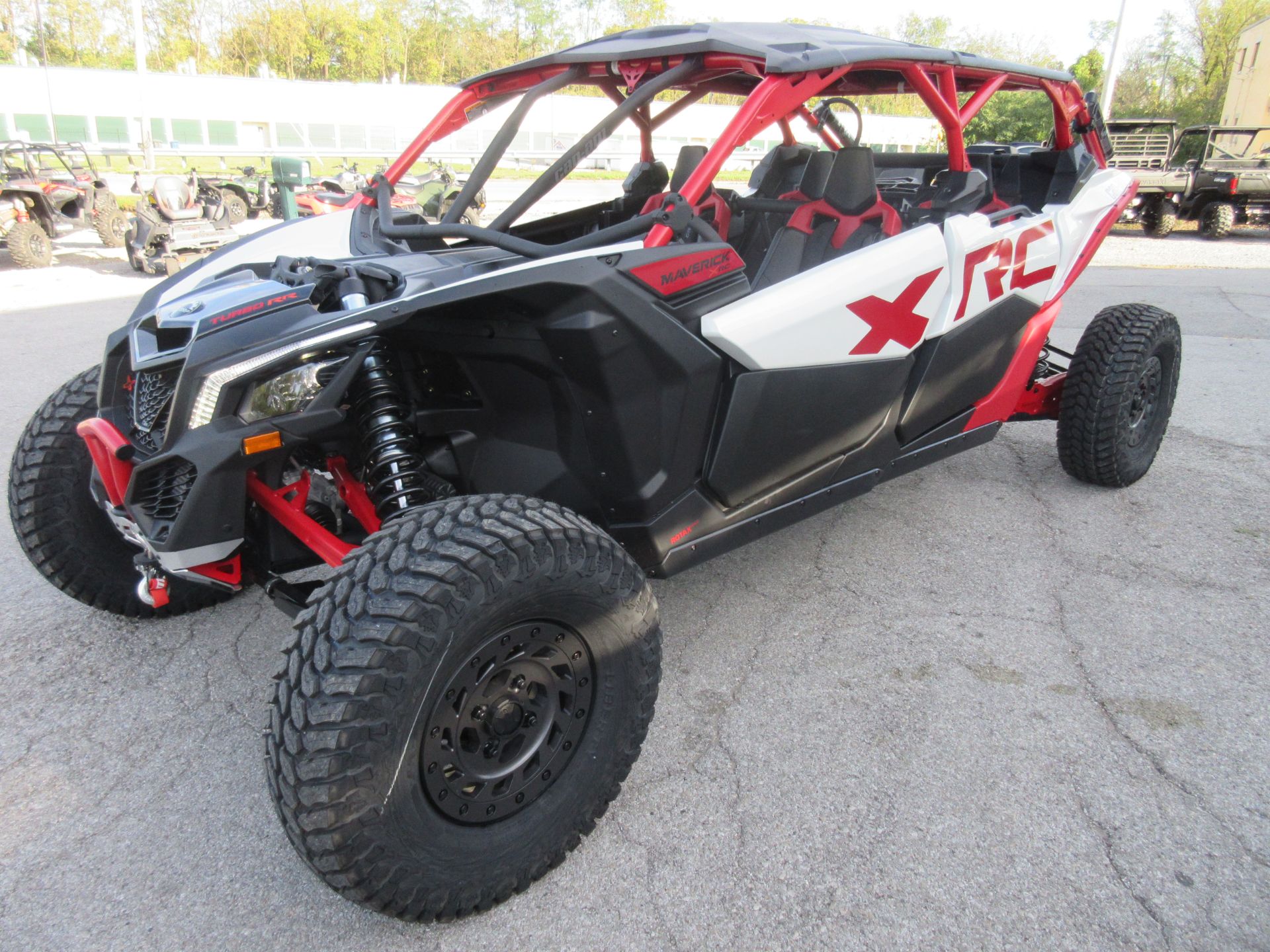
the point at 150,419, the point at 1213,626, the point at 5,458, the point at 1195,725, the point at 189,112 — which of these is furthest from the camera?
the point at 189,112

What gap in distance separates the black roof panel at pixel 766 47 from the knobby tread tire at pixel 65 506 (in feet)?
5.64

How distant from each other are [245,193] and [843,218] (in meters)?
13.4

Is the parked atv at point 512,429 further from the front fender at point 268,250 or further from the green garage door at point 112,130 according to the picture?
the green garage door at point 112,130

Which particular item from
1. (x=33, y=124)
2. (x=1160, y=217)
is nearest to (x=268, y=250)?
(x=1160, y=217)

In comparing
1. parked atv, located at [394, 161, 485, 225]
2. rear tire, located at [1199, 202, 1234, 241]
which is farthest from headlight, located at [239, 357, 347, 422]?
rear tire, located at [1199, 202, 1234, 241]

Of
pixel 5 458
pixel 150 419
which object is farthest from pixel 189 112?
pixel 150 419

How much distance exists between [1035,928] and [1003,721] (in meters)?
0.75

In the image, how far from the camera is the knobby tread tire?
8.58 ft

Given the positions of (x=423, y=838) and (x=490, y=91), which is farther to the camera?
(x=490, y=91)

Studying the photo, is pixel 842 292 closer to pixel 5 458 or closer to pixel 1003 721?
pixel 1003 721

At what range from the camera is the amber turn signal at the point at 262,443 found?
6.24 ft

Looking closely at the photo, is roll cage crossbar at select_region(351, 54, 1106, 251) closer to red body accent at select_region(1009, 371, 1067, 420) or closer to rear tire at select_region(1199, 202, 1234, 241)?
red body accent at select_region(1009, 371, 1067, 420)

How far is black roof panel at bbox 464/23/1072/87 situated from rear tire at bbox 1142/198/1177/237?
1409 cm

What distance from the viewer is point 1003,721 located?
8.46ft
